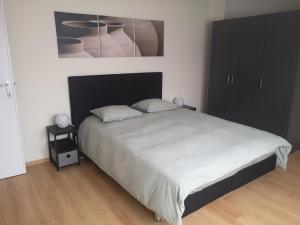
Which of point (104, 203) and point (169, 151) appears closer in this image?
point (169, 151)

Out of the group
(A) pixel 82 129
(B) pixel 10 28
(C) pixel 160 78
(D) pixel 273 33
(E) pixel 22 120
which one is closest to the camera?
(B) pixel 10 28

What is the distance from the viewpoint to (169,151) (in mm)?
2082

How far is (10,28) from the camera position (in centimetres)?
255

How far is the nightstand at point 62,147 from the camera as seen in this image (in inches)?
110

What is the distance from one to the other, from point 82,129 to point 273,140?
216cm

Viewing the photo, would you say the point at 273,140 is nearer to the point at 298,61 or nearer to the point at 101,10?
the point at 298,61

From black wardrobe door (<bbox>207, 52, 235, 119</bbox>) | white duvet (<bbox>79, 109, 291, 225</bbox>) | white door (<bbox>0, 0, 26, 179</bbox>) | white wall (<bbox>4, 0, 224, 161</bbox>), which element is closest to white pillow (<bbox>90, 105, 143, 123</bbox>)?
white duvet (<bbox>79, 109, 291, 225</bbox>)

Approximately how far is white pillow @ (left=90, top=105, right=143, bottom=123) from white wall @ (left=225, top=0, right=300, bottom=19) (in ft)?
8.32

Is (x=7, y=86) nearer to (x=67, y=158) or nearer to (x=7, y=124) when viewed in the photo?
(x=7, y=124)

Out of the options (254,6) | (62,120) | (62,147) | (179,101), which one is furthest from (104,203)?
(254,6)

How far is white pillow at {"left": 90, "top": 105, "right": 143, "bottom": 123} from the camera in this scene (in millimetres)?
2889

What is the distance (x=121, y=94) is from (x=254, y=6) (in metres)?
2.80

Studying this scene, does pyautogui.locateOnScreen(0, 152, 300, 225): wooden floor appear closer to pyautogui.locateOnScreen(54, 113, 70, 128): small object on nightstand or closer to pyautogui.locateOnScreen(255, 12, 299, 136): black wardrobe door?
pyautogui.locateOnScreen(54, 113, 70, 128): small object on nightstand

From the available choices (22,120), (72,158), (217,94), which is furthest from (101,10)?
(217,94)
